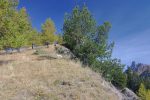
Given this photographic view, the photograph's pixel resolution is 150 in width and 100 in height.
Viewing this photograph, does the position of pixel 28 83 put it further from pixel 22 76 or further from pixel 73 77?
pixel 73 77

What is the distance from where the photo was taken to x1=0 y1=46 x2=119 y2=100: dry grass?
20.4m

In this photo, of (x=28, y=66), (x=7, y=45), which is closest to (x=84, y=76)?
(x=28, y=66)

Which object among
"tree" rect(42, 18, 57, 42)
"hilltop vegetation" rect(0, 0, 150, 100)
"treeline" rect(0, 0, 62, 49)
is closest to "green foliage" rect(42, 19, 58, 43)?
"tree" rect(42, 18, 57, 42)

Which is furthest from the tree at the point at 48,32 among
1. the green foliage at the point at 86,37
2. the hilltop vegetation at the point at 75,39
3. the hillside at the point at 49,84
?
the hillside at the point at 49,84

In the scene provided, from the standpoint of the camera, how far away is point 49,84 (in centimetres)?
2306

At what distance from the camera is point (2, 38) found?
3055 centimetres

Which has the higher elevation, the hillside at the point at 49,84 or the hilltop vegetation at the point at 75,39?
the hilltop vegetation at the point at 75,39

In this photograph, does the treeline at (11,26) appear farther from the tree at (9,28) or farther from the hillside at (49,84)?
the hillside at (49,84)

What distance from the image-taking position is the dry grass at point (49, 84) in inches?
803

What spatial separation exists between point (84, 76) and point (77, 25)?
20691mm

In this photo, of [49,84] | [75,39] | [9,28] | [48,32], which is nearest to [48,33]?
[48,32]

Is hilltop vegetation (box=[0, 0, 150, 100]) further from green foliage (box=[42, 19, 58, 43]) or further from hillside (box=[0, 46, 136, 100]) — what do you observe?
green foliage (box=[42, 19, 58, 43])

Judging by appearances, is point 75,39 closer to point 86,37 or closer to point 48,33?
point 86,37

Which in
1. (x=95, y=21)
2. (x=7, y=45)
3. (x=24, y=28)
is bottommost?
(x=7, y=45)
